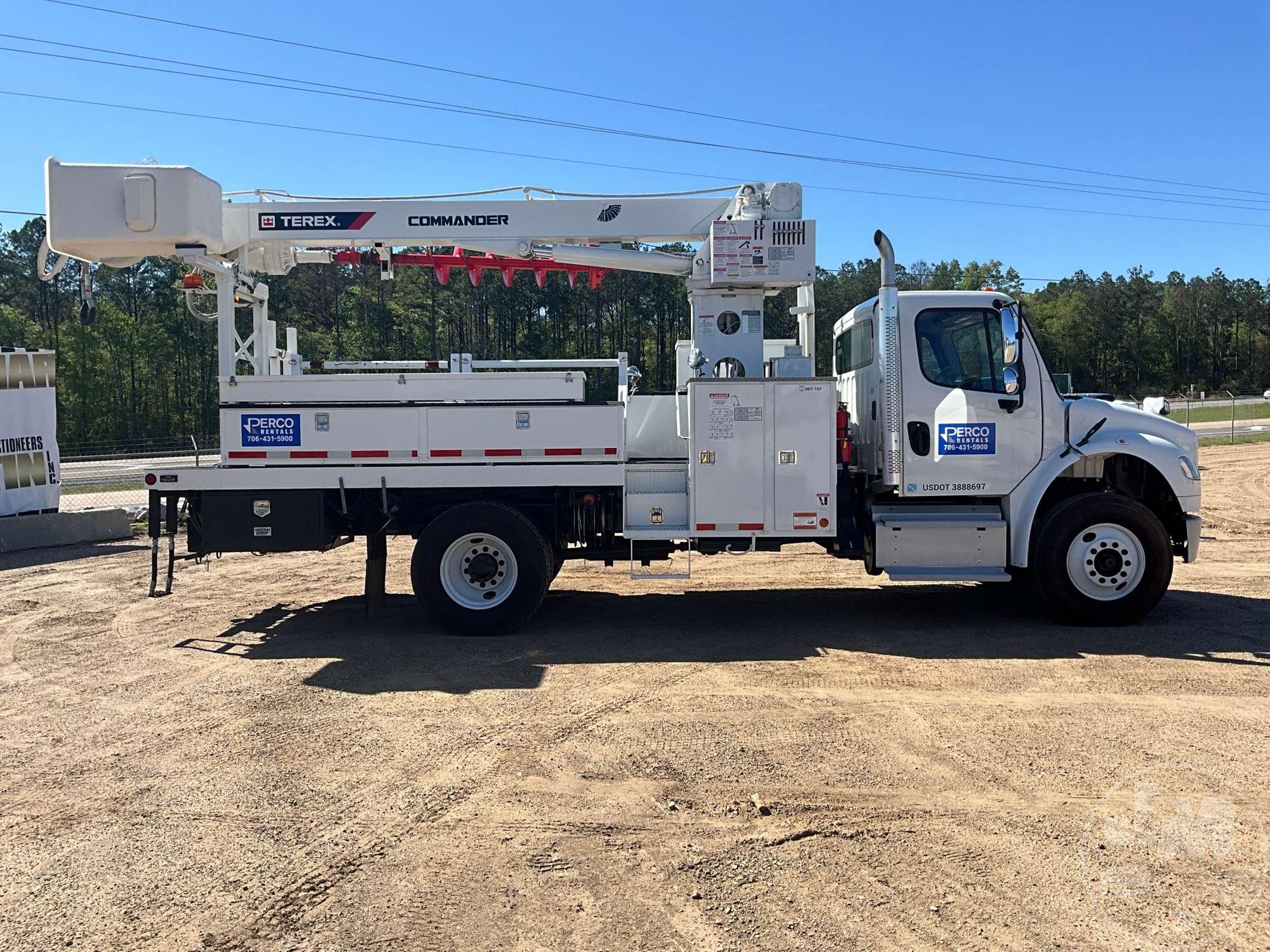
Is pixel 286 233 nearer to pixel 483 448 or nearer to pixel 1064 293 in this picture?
pixel 483 448

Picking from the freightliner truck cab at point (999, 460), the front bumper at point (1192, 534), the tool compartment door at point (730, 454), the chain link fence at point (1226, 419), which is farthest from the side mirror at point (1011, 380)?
the chain link fence at point (1226, 419)

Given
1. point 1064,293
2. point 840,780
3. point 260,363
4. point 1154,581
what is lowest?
point 840,780

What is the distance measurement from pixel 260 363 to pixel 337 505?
1880 millimetres

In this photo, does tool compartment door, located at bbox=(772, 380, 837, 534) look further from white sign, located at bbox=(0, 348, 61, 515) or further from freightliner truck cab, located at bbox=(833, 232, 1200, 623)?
white sign, located at bbox=(0, 348, 61, 515)

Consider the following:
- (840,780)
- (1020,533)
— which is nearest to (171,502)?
(840,780)

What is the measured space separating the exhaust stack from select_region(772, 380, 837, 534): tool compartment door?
51 cm

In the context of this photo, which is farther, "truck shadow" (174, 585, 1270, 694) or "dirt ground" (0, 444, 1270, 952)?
"truck shadow" (174, 585, 1270, 694)

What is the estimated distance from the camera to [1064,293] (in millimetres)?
88500

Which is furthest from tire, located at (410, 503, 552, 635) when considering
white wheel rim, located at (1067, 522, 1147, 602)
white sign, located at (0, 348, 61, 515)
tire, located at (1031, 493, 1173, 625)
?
white sign, located at (0, 348, 61, 515)

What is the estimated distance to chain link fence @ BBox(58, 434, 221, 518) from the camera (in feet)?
58.5

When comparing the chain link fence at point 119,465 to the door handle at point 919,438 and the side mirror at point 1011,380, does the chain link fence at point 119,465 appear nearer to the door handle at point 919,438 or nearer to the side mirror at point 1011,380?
the door handle at point 919,438

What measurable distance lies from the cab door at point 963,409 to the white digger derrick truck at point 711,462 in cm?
2

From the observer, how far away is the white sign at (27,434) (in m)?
14.2

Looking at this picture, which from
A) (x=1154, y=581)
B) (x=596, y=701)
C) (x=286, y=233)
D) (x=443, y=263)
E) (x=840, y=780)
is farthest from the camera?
(x=443, y=263)
